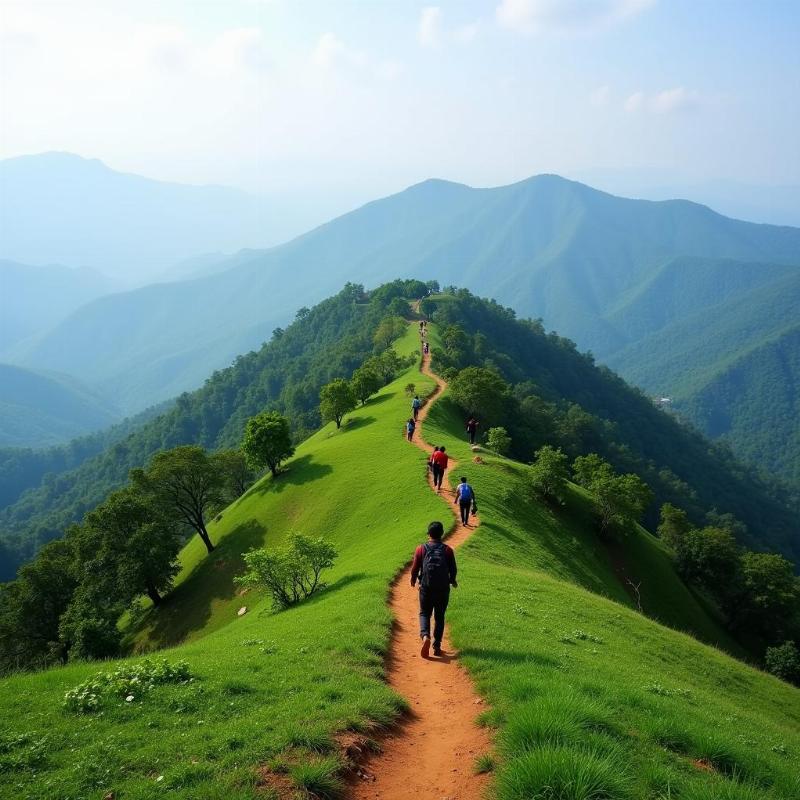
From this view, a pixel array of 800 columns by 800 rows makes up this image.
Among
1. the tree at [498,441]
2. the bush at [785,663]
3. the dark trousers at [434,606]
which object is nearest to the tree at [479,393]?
the tree at [498,441]

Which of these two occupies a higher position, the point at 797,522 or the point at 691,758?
the point at 691,758

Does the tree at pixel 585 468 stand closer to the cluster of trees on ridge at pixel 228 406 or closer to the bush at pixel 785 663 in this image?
the bush at pixel 785 663

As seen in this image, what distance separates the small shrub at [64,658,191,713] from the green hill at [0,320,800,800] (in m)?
0.22

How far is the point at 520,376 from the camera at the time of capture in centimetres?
13562

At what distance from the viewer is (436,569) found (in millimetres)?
14047

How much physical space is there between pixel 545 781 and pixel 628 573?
41.0 metres

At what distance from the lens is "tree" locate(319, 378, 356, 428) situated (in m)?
65.7

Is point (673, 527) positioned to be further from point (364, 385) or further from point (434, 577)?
point (434, 577)

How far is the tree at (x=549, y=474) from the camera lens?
4197 centimetres

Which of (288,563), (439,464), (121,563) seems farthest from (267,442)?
(288,563)

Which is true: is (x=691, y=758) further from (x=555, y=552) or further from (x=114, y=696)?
(x=555, y=552)

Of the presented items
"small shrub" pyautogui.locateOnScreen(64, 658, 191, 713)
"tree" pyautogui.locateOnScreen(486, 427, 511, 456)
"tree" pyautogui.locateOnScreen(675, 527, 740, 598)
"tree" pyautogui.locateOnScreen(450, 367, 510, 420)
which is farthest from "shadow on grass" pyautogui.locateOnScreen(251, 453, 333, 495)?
"small shrub" pyautogui.locateOnScreen(64, 658, 191, 713)

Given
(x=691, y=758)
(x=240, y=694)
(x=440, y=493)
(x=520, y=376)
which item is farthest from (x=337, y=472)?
(x=520, y=376)

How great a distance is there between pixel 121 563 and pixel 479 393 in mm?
41217
